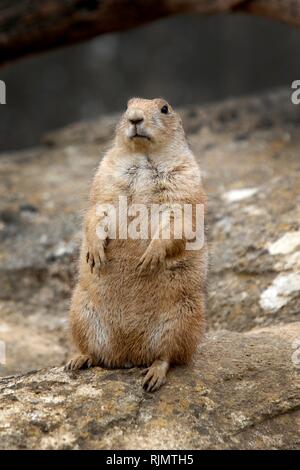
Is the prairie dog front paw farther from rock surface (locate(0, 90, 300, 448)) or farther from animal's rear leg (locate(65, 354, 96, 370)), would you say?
rock surface (locate(0, 90, 300, 448))

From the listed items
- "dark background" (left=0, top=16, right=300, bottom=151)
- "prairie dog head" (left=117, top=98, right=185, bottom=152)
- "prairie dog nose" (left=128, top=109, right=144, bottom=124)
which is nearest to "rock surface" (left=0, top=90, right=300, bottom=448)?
"prairie dog head" (left=117, top=98, right=185, bottom=152)

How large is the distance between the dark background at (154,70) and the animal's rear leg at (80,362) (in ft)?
30.2

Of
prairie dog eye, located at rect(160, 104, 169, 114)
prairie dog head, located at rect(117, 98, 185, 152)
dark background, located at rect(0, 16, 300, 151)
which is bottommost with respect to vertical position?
prairie dog head, located at rect(117, 98, 185, 152)

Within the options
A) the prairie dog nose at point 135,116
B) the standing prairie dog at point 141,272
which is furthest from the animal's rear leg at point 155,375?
the prairie dog nose at point 135,116

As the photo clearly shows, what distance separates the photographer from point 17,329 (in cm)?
625

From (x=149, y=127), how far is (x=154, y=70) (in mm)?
9206

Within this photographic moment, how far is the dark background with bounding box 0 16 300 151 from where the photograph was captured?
525 inches

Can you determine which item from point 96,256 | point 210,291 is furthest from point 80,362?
point 210,291

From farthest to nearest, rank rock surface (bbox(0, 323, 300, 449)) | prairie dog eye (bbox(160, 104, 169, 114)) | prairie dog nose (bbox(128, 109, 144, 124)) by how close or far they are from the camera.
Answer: prairie dog eye (bbox(160, 104, 169, 114)), prairie dog nose (bbox(128, 109, 144, 124)), rock surface (bbox(0, 323, 300, 449))

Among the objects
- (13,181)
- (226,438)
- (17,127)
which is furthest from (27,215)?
(17,127)

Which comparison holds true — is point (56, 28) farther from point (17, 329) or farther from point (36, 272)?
point (17, 329)

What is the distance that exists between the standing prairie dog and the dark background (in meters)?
8.73

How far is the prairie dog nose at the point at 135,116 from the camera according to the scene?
461 centimetres

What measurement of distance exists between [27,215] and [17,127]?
238 inches
